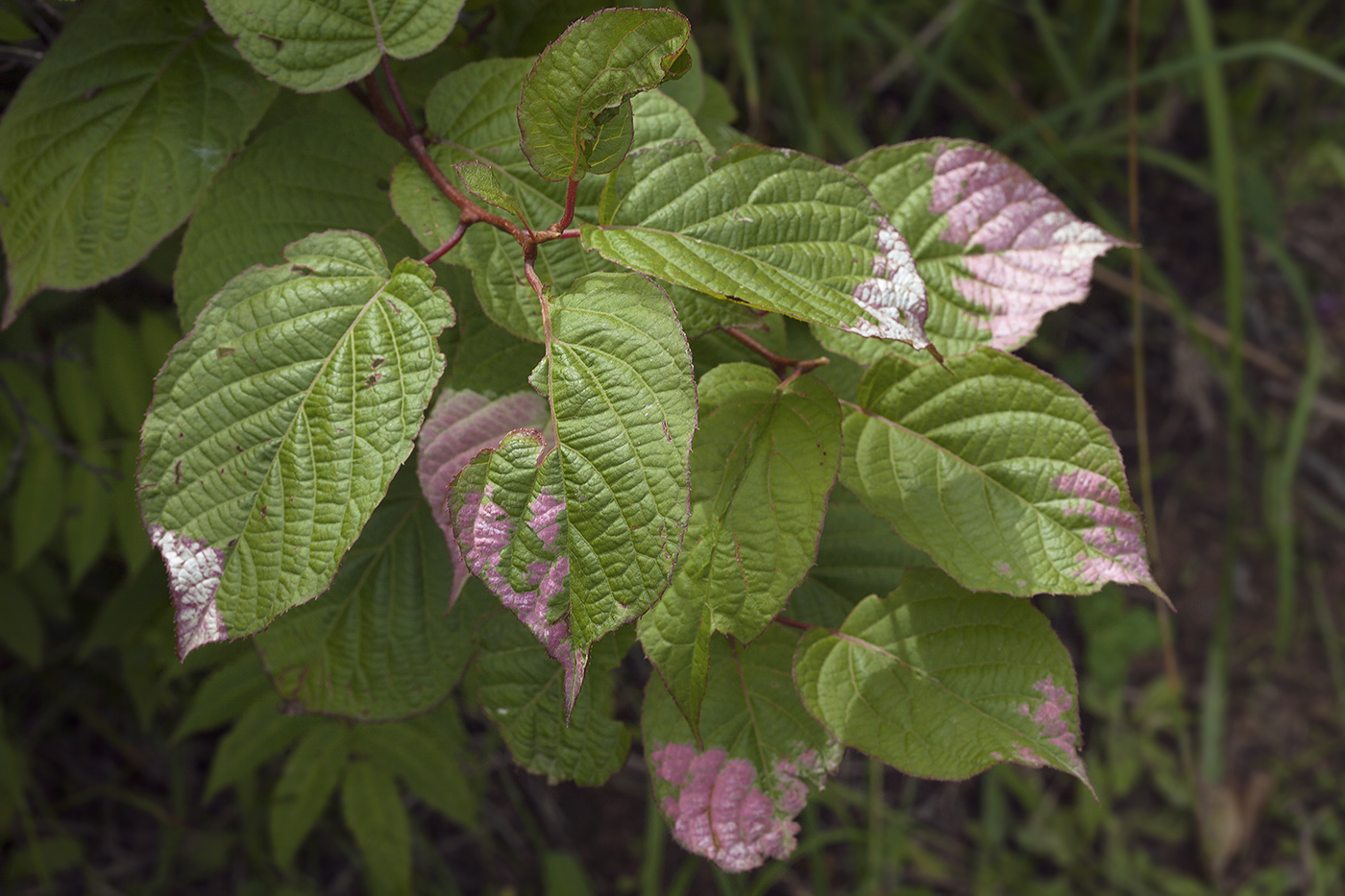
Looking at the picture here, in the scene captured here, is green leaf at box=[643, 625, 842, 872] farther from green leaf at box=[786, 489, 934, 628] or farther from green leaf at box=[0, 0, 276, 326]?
green leaf at box=[0, 0, 276, 326]

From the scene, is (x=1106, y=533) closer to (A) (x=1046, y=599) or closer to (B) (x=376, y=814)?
(B) (x=376, y=814)

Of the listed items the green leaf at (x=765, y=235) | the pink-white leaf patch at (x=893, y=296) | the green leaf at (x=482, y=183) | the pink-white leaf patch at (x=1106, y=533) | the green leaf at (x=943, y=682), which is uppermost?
the green leaf at (x=482, y=183)

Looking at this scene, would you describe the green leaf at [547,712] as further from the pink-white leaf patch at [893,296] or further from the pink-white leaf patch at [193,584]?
the pink-white leaf patch at [893,296]

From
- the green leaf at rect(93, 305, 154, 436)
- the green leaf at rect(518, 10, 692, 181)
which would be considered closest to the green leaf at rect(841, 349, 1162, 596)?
the green leaf at rect(518, 10, 692, 181)

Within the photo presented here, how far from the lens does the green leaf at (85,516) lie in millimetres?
1583

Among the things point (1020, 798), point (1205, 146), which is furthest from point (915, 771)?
point (1205, 146)

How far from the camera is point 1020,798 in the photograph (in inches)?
102

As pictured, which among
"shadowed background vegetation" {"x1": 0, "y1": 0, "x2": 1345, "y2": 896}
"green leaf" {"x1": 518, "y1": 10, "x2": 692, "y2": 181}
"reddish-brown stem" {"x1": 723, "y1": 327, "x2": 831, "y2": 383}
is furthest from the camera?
"shadowed background vegetation" {"x1": 0, "y1": 0, "x2": 1345, "y2": 896}

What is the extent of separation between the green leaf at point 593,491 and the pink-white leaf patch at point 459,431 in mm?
133

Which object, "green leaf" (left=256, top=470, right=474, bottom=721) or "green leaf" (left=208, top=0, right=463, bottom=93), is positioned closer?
"green leaf" (left=208, top=0, right=463, bottom=93)

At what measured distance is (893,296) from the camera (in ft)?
2.56

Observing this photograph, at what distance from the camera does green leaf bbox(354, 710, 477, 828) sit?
5.51 feet

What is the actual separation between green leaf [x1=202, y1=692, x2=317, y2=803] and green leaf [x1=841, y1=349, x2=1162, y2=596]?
4.34ft

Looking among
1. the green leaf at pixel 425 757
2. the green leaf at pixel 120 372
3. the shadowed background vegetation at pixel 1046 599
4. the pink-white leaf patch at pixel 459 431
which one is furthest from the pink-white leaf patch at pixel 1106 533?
the green leaf at pixel 120 372
